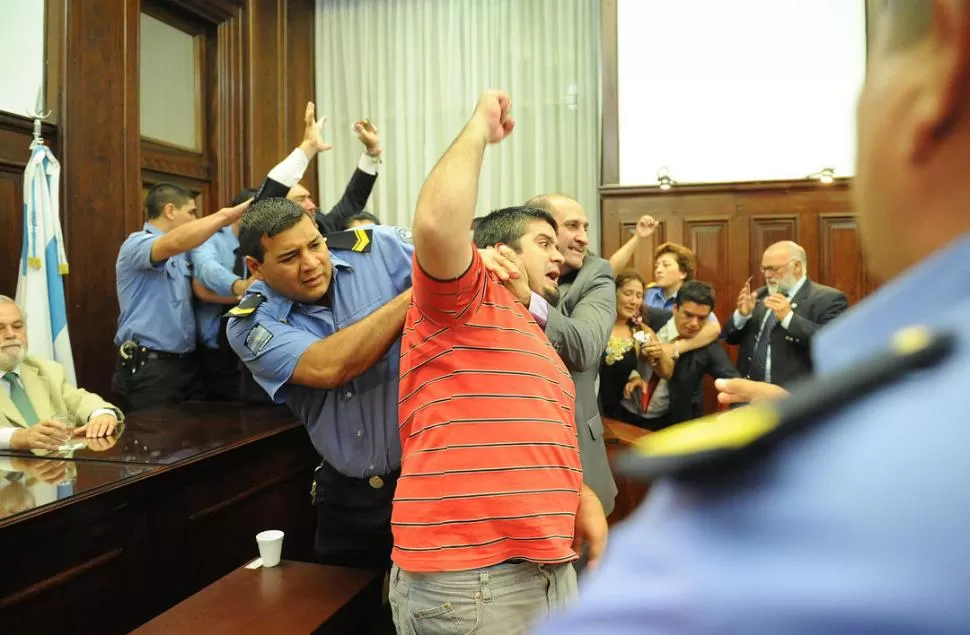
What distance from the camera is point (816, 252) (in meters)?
4.70

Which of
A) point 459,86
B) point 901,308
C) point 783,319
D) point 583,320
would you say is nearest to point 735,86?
point 459,86

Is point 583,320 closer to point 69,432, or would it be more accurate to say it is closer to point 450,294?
point 450,294

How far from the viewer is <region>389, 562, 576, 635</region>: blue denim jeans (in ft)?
3.72

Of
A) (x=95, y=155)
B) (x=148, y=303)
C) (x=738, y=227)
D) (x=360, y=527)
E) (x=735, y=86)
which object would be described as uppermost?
(x=735, y=86)

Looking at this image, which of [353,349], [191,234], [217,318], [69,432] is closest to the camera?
[353,349]

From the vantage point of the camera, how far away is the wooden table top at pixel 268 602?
1.47 m

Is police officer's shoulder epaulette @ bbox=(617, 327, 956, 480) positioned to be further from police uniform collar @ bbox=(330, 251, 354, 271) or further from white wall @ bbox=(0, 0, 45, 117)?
white wall @ bbox=(0, 0, 45, 117)

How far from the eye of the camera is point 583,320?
1.76 m

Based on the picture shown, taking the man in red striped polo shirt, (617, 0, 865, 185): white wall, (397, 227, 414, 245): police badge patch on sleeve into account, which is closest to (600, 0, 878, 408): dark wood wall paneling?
(617, 0, 865, 185): white wall

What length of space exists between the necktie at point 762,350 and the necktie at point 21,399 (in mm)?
2918

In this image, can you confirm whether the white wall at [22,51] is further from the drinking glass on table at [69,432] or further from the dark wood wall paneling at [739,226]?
the dark wood wall paneling at [739,226]

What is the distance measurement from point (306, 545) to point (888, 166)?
2526 millimetres

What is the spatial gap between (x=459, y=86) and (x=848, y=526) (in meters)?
5.52

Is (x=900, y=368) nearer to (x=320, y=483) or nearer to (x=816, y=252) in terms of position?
(x=320, y=483)
